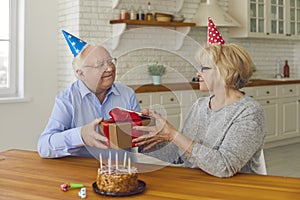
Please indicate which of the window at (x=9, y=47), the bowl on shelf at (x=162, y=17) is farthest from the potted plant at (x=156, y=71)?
the bowl on shelf at (x=162, y=17)

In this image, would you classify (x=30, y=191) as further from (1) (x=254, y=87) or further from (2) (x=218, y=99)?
(1) (x=254, y=87)

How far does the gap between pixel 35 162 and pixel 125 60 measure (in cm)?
71

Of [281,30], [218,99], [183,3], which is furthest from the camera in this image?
[281,30]

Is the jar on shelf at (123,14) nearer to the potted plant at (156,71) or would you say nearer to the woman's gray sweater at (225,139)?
the woman's gray sweater at (225,139)

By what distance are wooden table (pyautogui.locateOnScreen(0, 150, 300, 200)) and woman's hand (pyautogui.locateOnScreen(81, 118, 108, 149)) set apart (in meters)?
0.15

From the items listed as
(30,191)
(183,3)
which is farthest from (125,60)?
(183,3)

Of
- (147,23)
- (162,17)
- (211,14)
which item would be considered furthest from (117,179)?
(211,14)

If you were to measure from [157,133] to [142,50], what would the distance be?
275mm

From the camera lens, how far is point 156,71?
1445 millimetres

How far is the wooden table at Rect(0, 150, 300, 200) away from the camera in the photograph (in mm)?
1451

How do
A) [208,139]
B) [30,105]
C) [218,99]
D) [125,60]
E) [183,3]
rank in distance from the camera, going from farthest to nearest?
[183,3] < [30,105] < [218,99] < [208,139] < [125,60]

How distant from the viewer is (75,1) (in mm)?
4688

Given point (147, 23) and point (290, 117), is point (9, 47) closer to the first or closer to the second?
point (147, 23)

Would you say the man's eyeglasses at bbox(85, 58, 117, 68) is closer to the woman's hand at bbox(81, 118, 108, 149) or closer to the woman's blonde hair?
the woman's hand at bbox(81, 118, 108, 149)
